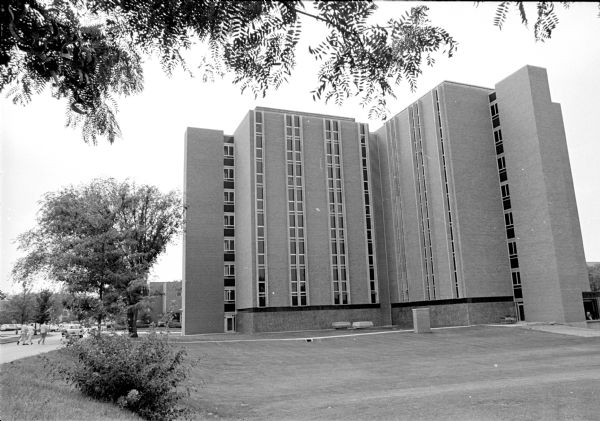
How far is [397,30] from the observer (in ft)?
9.29

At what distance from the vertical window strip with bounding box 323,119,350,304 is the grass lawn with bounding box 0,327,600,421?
2226cm

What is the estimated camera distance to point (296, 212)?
191ft

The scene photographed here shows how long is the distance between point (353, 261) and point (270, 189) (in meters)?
13.9

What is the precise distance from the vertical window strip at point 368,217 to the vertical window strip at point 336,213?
11.1 ft

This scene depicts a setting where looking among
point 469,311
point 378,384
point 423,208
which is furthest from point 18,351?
point 423,208

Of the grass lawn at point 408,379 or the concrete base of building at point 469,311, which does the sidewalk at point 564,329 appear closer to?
the grass lawn at point 408,379

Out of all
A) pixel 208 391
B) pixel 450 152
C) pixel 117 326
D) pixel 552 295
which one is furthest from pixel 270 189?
pixel 117 326

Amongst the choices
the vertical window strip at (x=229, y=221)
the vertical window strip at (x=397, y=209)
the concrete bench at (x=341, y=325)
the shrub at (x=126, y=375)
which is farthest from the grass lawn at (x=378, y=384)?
the vertical window strip at (x=229, y=221)

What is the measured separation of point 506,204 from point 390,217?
14629mm

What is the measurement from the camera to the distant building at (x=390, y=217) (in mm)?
48906

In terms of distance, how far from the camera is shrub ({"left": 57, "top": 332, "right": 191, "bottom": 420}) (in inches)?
417

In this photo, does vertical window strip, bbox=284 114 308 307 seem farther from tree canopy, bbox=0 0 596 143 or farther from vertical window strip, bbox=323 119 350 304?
tree canopy, bbox=0 0 596 143

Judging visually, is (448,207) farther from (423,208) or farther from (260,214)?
(260,214)

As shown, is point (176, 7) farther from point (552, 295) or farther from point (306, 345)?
point (552, 295)
